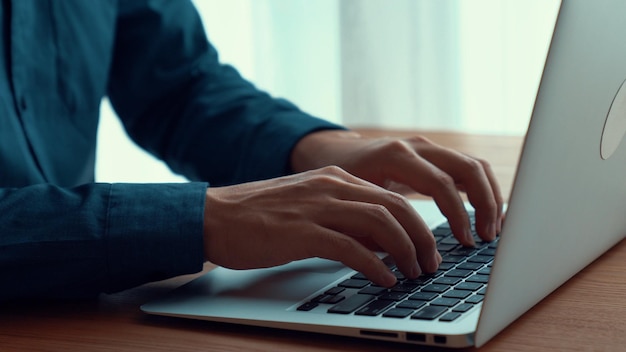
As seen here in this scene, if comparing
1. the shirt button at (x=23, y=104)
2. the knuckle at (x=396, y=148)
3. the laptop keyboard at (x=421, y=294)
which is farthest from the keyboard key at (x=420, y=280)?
the shirt button at (x=23, y=104)

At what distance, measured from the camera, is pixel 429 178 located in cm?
87

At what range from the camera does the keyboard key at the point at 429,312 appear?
620 millimetres

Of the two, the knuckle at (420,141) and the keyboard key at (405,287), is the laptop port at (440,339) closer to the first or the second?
the keyboard key at (405,287)

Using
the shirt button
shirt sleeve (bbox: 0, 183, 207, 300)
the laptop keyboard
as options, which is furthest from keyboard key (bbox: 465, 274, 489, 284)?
the shirt button

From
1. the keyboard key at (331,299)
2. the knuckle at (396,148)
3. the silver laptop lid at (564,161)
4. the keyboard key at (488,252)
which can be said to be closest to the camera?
the silver laptop lid at (564,161)

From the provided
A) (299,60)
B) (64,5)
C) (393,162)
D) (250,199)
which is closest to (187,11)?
(64,5)

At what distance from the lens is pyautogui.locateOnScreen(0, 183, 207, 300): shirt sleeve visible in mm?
729

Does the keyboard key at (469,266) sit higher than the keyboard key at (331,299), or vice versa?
→ the keyboard key at (331,299)

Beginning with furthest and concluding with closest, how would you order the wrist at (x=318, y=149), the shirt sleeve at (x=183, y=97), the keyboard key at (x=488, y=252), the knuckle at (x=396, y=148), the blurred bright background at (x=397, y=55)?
the blurred bright background at (x=397, y=55)
the shirt sleeve at (x=183, y=97)
the wrist at (x=318, y=149)
the knuckle at (x=396, y=148)
the keyboard key at (x=488, y=252)

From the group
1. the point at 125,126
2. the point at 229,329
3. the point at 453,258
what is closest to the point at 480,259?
the point at 453,258

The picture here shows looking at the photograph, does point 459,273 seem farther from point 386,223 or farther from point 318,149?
point 318,149

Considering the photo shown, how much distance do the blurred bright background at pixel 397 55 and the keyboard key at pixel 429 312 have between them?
1677mm

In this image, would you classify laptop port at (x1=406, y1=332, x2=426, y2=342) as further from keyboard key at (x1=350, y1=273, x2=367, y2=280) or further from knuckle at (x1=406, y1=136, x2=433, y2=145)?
knuckle at (x1=406, y1=136, x2=433, y2=145)

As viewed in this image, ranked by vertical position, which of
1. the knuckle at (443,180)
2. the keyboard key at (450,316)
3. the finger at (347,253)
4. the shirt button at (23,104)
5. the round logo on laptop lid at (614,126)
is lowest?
the keyboard key at (450,316)
